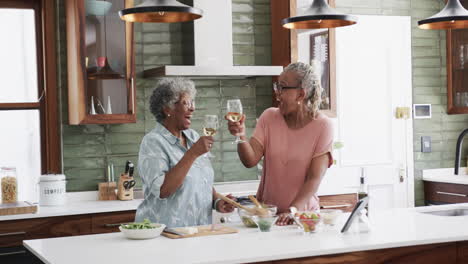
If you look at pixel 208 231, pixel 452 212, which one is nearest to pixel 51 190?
pixel 208 231

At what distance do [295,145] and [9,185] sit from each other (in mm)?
2143

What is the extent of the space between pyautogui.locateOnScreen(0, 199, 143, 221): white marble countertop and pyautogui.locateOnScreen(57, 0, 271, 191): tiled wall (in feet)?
1.02

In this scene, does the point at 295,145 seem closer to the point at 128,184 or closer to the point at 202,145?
the point at 202,145

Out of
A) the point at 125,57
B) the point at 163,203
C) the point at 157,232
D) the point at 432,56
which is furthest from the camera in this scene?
the point at 432,56

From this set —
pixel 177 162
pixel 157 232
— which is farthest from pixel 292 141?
pixel 157 232

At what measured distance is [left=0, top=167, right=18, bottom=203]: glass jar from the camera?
180 inches

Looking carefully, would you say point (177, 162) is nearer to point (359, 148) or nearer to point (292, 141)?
point (292, 141)

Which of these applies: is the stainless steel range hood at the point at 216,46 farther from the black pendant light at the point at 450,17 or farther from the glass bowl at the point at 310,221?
the glass bowl at the point at 310,221

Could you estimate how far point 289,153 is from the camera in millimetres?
3572

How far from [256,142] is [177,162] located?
56 centimetres

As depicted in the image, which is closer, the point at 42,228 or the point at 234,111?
the point at 234,111

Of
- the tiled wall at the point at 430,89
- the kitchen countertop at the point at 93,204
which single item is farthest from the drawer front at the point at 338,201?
the tiled wall at the point at 430,89

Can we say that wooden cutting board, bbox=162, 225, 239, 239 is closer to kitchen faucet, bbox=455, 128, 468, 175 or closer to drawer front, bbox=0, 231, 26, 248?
drawer front, bbox=0, 231, 26, 248

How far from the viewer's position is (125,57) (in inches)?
190
